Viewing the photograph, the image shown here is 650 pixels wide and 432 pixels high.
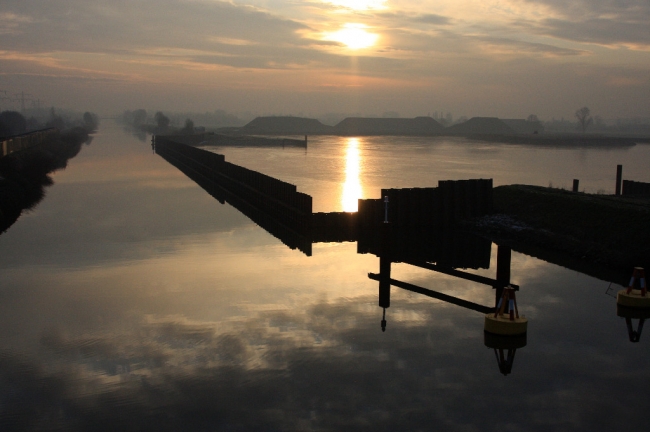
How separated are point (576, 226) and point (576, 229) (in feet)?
1.39

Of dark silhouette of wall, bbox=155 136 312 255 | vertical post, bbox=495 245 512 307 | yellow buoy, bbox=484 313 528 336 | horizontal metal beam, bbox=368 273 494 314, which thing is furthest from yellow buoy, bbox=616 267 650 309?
dark silhouette of wall, bbox=155 136 312 255

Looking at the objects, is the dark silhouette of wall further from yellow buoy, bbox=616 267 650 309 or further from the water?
yellow buoy, bbox=616 267 650 309

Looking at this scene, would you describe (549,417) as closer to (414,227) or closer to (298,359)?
(298,359)

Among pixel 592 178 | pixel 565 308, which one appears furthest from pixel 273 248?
pixel 592 178

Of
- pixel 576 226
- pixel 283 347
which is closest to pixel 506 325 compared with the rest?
pixel 283 347

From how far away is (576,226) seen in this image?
108 ft

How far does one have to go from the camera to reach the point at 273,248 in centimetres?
3084

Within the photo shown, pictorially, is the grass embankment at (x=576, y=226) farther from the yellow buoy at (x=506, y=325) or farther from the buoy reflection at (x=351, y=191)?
the yellow buoy at (x=506, y=325)

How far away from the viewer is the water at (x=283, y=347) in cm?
1259

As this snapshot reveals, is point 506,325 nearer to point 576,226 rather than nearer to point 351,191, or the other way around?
point 576,226

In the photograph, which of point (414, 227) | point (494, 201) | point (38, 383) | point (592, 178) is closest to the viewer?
point (38, 383)

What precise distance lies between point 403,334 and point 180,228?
22055 millimetres

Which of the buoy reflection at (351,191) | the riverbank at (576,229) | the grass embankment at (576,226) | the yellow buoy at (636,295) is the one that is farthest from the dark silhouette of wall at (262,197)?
the yellow buoy at (636,295)

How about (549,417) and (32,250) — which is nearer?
(549,417)
